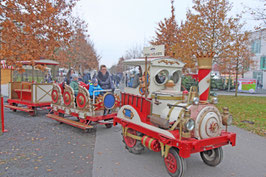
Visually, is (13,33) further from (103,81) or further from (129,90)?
(129,90)

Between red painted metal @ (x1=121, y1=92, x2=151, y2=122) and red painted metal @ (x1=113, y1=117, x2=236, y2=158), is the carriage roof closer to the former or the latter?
red painted metal @ (x1=121, y1=92, x2=151, y2=122)

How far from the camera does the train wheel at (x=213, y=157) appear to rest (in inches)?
167

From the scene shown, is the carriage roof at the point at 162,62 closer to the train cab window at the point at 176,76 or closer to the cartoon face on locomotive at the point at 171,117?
the cartoon face on locomotive at the point at 171,117

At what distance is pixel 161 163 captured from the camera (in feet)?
14.9

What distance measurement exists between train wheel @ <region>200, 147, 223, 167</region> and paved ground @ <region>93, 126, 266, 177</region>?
0.10 m

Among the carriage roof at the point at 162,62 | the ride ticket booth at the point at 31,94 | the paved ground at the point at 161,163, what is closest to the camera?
the paved ground at the point at 161,163

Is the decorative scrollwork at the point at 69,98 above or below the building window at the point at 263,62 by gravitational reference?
below

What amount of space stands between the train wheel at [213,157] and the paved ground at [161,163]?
0.34 ft

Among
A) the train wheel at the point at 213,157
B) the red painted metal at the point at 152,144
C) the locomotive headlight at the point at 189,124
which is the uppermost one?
the locomotive headlight at the point at 189,124

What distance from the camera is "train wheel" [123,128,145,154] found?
498 centimetres

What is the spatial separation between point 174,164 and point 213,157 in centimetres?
107

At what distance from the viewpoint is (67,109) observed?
7531 mm

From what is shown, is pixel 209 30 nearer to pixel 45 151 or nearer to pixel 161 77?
pixel 161 77

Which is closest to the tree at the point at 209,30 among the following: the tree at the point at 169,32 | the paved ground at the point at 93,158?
the tree at the point at 169,32
